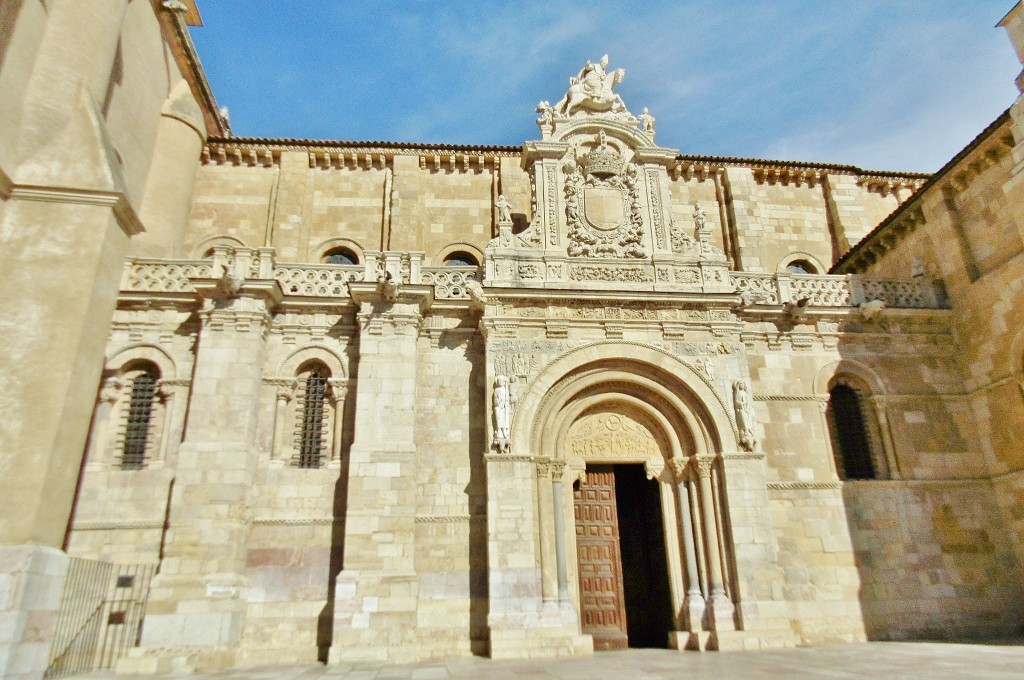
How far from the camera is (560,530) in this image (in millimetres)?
Result: 14578

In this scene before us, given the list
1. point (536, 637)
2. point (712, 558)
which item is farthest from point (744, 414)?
point (536, 637)

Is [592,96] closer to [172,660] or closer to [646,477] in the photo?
[646,477]

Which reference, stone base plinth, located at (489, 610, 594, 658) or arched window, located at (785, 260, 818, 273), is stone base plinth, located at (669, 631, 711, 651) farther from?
arched window, located at (785, 260, 818, 273)

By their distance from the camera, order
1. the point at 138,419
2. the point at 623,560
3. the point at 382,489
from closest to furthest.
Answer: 1. the point at 382,489
2. the point at 138,419
3. the point at 623,560

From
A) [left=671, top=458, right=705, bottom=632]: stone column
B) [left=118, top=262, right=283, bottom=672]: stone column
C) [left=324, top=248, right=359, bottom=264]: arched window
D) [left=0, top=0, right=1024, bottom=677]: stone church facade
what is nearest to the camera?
[left=118, top=262, right=283, bottom=672]: stone column

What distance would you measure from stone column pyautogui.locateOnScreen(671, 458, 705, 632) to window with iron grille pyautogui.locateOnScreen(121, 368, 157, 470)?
12113 millimetres

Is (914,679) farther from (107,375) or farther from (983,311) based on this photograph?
(107,375)

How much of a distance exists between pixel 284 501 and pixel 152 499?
Answer: 2.81m

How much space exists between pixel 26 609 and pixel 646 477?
12.6m

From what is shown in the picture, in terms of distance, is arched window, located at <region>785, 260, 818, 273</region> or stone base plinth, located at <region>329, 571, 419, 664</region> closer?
stone base plinth, located at <region>329, 571, 419, 664</region>

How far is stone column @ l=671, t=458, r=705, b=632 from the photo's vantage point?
14.3 metres

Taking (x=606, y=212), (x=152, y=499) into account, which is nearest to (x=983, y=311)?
(x=606, y=212)

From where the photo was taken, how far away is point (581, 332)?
15.9 m

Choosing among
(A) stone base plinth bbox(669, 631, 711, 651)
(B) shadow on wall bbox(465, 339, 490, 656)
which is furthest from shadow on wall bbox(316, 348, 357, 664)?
(A) stone base plinth bbox(669, 631, 711, 651)
